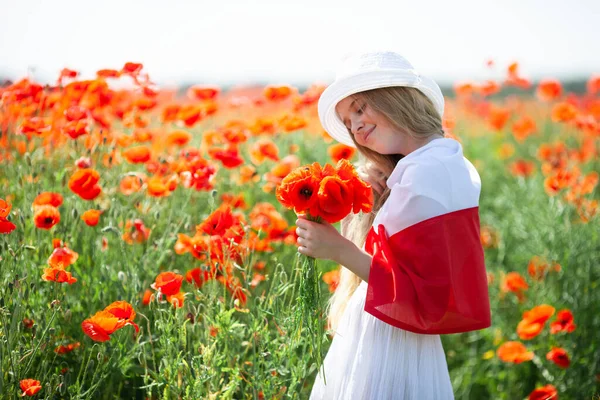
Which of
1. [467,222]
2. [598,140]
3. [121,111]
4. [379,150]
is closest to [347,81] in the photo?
[379,150]

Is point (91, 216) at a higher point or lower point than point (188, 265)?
higher

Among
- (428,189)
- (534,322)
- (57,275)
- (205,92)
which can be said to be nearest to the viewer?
(428,189)

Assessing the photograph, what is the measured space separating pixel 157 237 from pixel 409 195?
139 cm

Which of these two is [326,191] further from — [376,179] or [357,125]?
[376,179]

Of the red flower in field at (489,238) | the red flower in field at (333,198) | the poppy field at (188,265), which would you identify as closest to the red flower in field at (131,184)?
the poppy field at (188,265)

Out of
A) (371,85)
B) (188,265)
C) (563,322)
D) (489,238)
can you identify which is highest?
(371,85)

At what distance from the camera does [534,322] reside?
2750 mm

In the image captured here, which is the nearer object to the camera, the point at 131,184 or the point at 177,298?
the point at 177,298

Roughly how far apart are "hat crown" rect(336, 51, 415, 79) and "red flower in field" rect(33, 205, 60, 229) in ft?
3.38

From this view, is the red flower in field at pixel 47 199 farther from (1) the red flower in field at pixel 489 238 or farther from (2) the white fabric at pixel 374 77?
(1) the red flower in field at pixel 489 238

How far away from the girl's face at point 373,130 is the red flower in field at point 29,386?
3.80ft

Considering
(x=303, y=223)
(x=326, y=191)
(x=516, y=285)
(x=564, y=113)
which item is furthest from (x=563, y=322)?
(x=564, y=113)

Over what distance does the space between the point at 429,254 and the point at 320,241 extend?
0.30 meters

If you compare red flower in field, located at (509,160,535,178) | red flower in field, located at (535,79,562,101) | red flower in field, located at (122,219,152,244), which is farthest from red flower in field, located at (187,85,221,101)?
red flower in field, located at (535,79,562,101)
